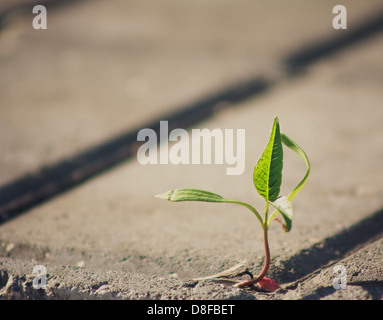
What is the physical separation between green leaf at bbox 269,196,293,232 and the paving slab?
1.01 meters

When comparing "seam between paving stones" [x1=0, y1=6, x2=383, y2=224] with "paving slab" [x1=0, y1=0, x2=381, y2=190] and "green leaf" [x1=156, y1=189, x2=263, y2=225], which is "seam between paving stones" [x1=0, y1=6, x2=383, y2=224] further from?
"green leaf" [x1=156, y1=189, x2=263, y2=225]

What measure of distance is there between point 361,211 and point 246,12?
1807mm

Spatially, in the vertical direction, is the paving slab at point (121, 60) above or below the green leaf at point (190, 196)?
above

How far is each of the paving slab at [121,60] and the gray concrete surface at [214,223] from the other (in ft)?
0.10

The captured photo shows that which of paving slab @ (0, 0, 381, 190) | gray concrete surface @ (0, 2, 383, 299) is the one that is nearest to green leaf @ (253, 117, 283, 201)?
gray concrete surface @ (0, 2, 383, 299)

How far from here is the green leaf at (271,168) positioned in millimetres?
1063

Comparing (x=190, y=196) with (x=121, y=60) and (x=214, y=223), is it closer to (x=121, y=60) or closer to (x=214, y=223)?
(x=214, y=223)

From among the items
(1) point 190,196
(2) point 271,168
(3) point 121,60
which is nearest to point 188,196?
(1) point 190,196

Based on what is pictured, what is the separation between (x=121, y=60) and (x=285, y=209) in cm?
168

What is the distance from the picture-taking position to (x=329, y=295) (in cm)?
112

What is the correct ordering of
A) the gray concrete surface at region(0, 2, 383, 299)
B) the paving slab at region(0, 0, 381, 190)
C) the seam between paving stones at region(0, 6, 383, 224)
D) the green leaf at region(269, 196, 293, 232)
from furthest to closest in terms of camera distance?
the paving slab at region(0, 0, 381, 190)
the seam between paving stones at region(0, 6, 383, 224)
the gray concrete surface at region(0, 2, 383, 299)
the green leaf at region(269, 196, 293, 232)

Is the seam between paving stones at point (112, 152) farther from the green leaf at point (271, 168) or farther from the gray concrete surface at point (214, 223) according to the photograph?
the green leaf at point (271, 168)

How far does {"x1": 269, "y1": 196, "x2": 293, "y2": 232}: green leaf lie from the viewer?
97 cm

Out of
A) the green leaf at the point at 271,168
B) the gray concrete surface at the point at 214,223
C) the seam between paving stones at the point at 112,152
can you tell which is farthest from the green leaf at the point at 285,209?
the seam between paving stones at the point at 112,152
